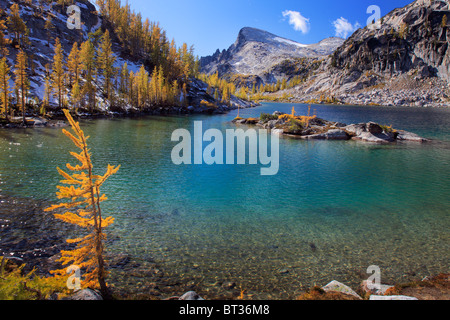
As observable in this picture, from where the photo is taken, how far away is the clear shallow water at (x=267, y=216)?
40.1 ft

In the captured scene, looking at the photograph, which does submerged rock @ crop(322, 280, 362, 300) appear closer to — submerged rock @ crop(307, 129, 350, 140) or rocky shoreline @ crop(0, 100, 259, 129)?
submerged rock @ crop(307, 129, 350, 140)

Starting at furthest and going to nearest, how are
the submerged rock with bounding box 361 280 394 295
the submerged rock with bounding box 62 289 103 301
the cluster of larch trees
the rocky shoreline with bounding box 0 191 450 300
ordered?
the cluster of larch trees < the submerged rock with bounding box 361 280 394 295 < the rocky shoreline with bounding box 0 191 450 300 < the submerged rock with bounding box 62 289 103 301

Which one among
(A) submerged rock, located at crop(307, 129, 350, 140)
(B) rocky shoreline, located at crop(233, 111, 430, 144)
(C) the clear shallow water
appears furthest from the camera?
(A) submerged rock, located at crop(307, 129, 350, 140)

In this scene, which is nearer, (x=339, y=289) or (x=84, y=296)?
(x=84, y=296)

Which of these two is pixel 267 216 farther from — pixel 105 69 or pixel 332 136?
pixel 105 69

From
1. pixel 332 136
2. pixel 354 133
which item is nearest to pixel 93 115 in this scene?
pixel 332 136

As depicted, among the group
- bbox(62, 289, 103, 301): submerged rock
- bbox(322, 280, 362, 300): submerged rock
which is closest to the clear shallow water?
bbox(322, 280, 362, 300): submerged rock

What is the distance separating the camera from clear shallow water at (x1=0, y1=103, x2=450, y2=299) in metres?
12.2

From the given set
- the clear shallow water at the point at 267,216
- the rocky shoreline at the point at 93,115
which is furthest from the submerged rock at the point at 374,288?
the rocky shoreline at the point at 93,115

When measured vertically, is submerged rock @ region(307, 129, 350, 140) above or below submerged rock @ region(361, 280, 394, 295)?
above

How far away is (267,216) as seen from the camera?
59.5 ft
